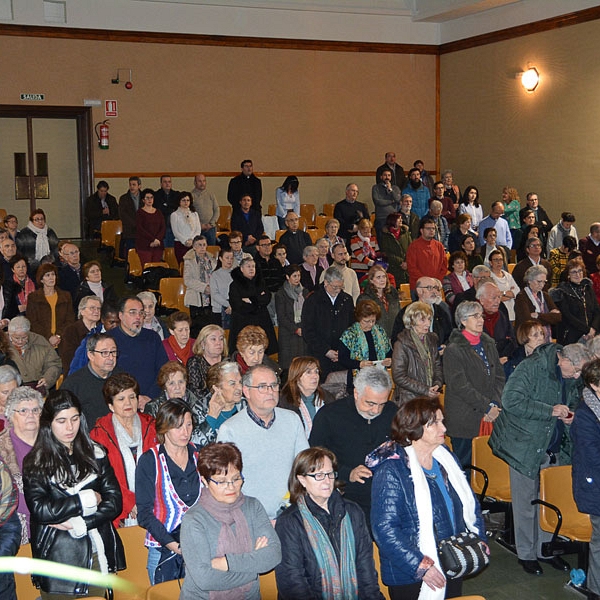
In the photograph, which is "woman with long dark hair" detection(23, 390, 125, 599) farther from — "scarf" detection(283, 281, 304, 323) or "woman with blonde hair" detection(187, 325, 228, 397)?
"scarf" detection(283, 281, 304, 323)

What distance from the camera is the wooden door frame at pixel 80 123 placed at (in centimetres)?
1335

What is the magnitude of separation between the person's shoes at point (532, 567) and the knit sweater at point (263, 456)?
5.72 feet

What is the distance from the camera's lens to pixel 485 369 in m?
5.70

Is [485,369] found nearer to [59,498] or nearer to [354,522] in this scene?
[354,522]

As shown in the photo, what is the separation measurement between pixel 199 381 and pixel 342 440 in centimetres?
145

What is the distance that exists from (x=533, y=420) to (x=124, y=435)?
2.30 meters

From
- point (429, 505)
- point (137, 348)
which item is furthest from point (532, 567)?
point (137, 348)

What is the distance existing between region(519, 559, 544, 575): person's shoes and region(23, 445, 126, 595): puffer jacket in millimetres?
2407

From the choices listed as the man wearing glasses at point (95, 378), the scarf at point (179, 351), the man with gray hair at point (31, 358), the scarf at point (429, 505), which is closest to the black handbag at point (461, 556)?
the scarf at point (429, 505)

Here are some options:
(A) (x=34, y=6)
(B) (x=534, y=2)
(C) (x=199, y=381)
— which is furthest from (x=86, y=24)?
(C) (x=199, y=381)

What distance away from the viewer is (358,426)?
423cm

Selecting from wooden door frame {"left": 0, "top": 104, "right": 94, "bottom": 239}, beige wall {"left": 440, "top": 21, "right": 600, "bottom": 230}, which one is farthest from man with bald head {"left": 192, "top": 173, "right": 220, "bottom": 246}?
beige wall {"left": 440, "top": 21, "right": 600, "bottom": 230}

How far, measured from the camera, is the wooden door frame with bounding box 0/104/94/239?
13.4m

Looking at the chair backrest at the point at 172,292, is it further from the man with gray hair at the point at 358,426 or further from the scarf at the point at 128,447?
the man with gray hair at the point at 358,426
